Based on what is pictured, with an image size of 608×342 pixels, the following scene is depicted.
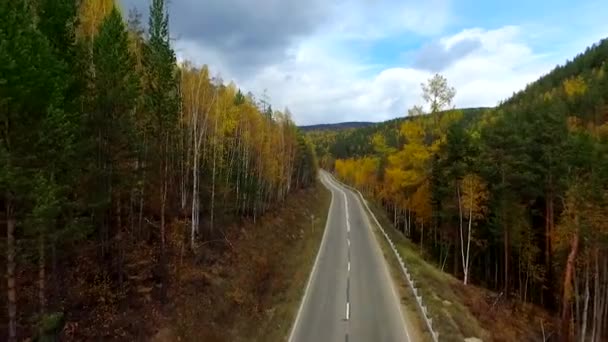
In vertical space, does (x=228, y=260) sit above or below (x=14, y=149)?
below

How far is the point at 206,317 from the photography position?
23547 millimetres

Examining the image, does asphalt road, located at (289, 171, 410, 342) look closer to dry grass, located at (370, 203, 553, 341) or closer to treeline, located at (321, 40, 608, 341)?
dry grass, located at (370, 203, 553, 341)

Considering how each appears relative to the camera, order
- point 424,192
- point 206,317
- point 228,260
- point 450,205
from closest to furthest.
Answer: point 206,317 < point 228,260 < point 450,205 < point 424,192

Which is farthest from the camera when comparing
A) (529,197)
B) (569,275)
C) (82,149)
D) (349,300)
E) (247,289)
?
(529,197)

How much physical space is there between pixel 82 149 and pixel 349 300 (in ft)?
56.2

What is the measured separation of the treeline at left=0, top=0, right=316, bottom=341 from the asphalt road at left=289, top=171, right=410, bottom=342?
25.3 ft

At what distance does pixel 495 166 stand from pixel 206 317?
24.9 meters

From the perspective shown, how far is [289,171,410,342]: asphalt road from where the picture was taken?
75.8ft

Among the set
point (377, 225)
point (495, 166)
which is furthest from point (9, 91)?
point (377, 225)

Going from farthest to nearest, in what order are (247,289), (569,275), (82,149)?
(569,275) → (247,289) → (82,149)

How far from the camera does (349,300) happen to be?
28.5 meters

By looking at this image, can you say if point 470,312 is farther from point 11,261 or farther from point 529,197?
point 11,261

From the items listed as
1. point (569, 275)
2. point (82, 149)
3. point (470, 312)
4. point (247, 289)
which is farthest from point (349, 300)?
point (82, 149)

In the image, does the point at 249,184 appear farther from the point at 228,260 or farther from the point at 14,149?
the point at 14,149
